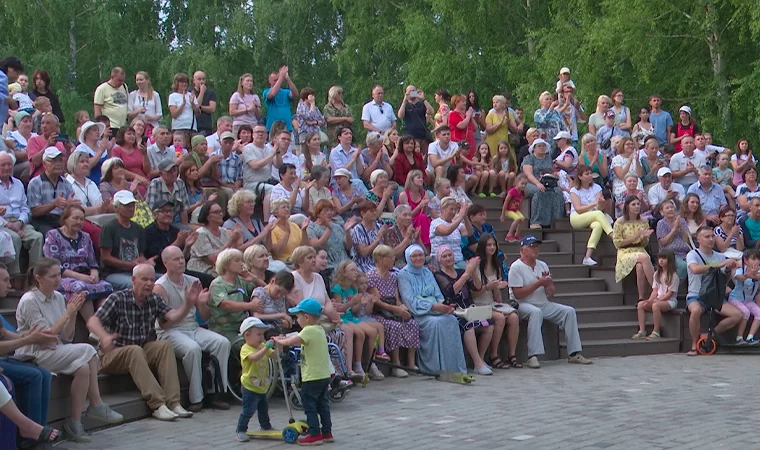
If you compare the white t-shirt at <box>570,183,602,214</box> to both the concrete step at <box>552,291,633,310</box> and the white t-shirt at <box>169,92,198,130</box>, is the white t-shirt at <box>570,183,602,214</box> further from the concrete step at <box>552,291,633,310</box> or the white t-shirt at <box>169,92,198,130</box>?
the white t-shirt at <box>169,92,198,130</box>

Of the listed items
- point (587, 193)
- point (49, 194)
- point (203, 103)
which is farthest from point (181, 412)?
point (203, 103)

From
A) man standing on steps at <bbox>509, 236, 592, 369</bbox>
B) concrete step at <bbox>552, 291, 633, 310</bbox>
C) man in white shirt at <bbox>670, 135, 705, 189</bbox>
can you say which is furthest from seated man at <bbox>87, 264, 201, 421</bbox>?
man in white shirt at <bbox>670, 135, 705, 189</bbox>

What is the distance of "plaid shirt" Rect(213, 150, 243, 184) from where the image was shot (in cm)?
1519

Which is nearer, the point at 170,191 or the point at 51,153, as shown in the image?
the point at 51,153

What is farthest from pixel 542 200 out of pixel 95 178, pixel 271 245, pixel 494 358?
pixel 95 178

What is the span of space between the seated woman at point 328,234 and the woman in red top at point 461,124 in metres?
5.31

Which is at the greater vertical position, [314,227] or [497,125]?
[497,125]

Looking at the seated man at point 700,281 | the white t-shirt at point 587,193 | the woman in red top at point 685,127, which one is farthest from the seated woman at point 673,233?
the woman in red top at point 685,127

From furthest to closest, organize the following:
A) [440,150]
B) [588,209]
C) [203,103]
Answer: [203,103] < [440,150] < [588,209]

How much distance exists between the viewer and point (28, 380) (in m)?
8.90

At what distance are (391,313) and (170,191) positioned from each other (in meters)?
2.77

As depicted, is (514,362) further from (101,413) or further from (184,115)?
(184,115)

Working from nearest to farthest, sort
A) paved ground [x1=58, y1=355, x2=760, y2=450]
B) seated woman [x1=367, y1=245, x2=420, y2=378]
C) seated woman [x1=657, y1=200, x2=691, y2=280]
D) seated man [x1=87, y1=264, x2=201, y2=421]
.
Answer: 1. paved ground [x1=58, y1=355, x2=760, y2=450]
2. seated man [x1=87, y1=264, x2=201, y2=421]
3. seated woman [x1=367, y1=245, x2=420, y2=378]
4. seated woman [x1=657, y1=200, x2=691, y2=280]

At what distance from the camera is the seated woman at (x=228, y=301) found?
37.4ft
